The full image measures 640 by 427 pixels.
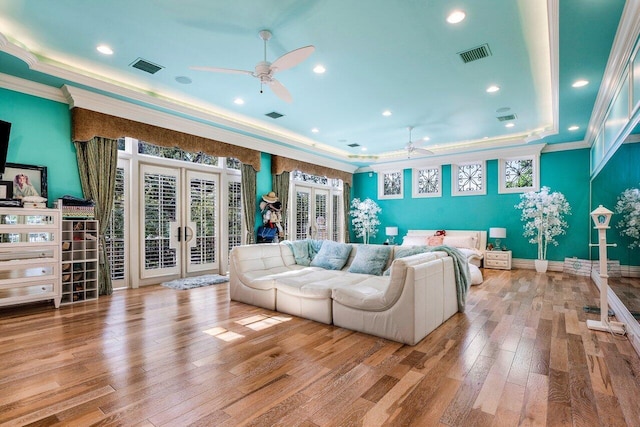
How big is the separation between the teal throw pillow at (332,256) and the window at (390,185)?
538 cm

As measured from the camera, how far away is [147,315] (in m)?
3.90

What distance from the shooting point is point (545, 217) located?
723 cm

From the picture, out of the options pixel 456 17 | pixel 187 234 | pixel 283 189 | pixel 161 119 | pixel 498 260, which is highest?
pixel 456 17

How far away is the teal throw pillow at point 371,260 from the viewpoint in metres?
4.29

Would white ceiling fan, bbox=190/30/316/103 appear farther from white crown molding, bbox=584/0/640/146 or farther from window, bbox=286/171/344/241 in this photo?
window, bbox=286/171/344/241

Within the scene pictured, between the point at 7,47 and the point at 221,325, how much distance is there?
378 cm

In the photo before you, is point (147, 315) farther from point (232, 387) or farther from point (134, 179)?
point (134, 179)

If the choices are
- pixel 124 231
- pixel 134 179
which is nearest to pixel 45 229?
pixel 124 231

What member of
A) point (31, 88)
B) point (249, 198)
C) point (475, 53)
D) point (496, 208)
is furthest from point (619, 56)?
point (31, 88)

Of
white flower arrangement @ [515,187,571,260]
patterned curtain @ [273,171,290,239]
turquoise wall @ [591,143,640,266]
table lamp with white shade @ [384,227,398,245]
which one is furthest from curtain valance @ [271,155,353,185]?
turquoise wall @ [591,143,640,266]

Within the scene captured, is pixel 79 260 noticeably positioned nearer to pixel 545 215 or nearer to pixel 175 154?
pixel 175 154

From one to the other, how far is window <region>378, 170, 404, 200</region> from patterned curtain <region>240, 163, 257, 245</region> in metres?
4.57

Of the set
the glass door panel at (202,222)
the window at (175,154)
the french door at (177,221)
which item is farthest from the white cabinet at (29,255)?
the glass door panel at (202,222)

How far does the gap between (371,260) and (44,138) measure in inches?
190
